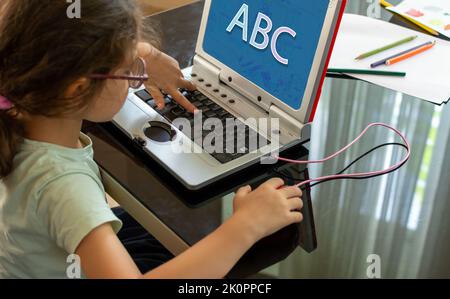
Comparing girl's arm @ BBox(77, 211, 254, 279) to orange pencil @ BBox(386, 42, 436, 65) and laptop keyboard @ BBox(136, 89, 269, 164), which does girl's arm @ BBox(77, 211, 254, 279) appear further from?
orange pencil @ BBox(386, 42, 436, 65)

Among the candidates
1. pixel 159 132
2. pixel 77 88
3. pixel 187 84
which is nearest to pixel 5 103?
pixel 77 88

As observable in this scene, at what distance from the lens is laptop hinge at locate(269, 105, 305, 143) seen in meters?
1.12

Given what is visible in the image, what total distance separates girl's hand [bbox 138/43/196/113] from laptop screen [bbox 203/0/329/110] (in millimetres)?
82

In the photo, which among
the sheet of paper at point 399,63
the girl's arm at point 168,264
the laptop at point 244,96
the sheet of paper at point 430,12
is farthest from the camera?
the sheet of paper at point 430,12

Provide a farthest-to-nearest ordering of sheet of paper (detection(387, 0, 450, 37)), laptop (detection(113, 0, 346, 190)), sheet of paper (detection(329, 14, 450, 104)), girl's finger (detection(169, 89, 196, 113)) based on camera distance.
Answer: sheet of paper (detection(387, 0, 450, 37)) → sheet of paper (detection(329, 14, 450, 104)) → girl's finger (detection(169, 89, 196, 113)) → laptop (detection(113, 0, 346, 190))

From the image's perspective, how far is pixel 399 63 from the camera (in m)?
1.39

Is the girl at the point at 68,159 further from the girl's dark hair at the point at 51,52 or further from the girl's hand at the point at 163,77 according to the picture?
the girl's hand at the point at 163,77

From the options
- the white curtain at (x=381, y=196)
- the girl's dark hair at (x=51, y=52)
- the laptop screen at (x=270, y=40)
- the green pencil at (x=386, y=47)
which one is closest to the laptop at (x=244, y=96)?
the laptop screen at (x=270, y=40)

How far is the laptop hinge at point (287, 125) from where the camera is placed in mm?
1121

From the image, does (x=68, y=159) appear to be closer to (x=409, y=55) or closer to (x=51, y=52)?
(x=51, y=52)

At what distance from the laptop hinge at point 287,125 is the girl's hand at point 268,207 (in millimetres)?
134

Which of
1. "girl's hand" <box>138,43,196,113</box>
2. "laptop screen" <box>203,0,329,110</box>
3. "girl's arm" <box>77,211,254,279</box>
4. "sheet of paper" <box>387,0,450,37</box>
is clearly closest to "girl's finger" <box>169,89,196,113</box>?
"girl's hand" <box>138,43,196,113</box>
